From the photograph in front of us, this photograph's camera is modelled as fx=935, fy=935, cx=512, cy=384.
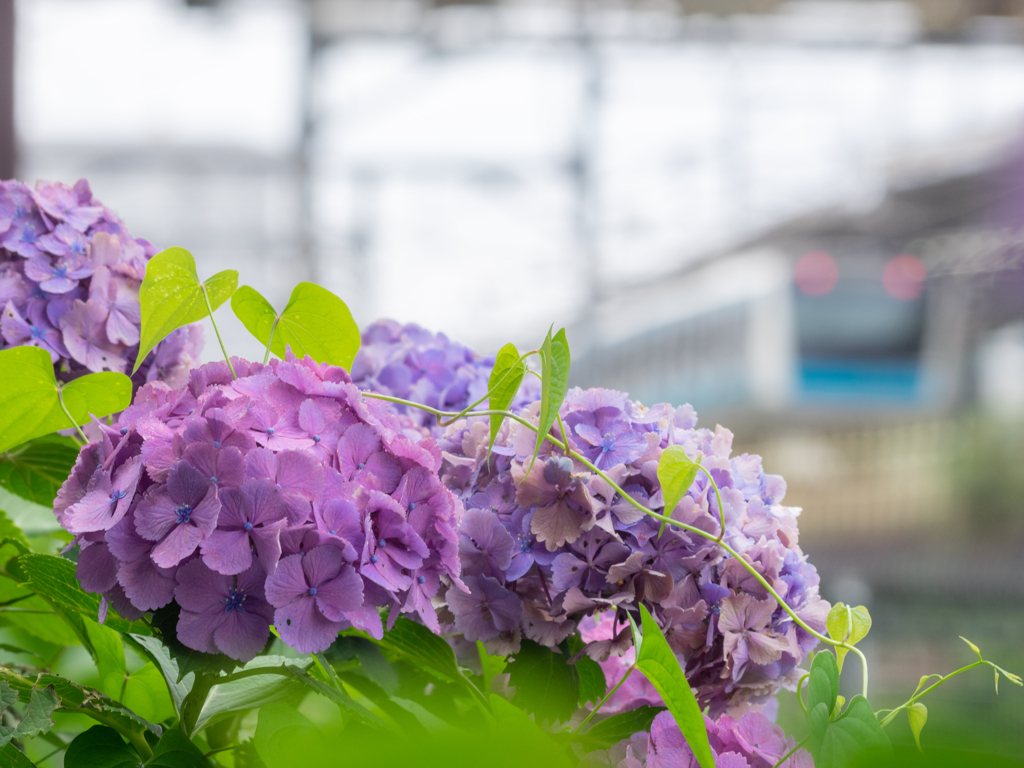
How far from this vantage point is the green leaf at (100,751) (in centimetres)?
40

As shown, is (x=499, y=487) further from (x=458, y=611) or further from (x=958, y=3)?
(x=958, y=3)

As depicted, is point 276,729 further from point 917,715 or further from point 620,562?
point 917,715

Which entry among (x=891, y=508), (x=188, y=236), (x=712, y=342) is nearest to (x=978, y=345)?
(x=891, y=508)

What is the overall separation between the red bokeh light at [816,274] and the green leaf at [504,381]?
8701 millimetres

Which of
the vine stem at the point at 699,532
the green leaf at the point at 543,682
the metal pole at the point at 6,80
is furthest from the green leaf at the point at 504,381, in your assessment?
the metal pole at the point at 6,80

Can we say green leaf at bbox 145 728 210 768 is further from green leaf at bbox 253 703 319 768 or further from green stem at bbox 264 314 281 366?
green stem at bbox 264 314 281 366

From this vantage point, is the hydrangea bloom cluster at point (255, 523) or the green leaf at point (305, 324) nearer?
the hydrangea bloom cluster at point (255, 523)

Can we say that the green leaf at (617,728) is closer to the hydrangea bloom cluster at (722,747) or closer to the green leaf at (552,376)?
the hydrangea bloom cluster at (722,747)

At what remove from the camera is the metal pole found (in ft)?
4.91

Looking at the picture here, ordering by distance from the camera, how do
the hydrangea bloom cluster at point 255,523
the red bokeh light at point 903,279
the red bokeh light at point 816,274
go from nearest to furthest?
the hydrangea bloom cluster at point 255,523 → the red bokeh light at point 816,274 → the red bokeh light at point 903,279

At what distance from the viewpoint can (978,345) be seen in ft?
31.6

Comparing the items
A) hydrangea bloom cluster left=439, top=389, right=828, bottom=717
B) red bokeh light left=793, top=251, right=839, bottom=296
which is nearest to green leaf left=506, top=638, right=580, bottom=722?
hydrangea bloom cluster left=439, top=389, right=828, bottom=717

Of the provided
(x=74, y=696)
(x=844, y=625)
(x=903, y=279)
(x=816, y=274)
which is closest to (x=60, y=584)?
(x=74, y=696)

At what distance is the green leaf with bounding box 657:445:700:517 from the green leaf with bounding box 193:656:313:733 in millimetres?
186
